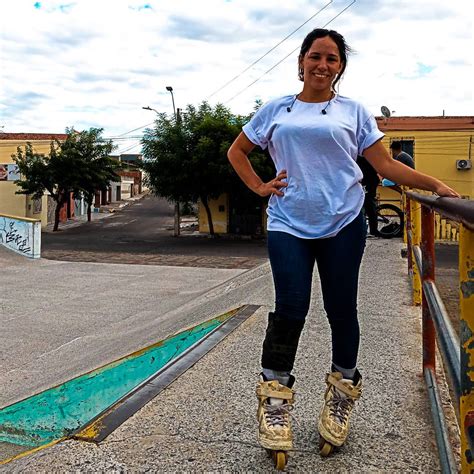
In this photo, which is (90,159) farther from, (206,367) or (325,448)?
(325,448)

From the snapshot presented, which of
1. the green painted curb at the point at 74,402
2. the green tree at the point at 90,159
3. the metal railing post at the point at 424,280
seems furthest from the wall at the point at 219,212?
the metal railing post at the point at 424,280

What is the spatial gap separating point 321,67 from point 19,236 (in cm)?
1741

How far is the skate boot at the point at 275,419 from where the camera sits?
82.4 inches

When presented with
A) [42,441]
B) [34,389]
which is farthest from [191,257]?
[42,441]

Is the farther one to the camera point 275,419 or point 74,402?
point 74,402

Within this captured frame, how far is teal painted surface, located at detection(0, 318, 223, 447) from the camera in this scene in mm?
3463

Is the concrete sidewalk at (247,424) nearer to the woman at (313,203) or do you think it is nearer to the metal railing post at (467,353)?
the woman at (313,203)

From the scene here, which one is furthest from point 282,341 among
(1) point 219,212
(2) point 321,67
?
(1) point 219,212

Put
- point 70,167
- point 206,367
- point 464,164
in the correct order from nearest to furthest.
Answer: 1. point 206,367
2. point 464,164
3. point 70,167

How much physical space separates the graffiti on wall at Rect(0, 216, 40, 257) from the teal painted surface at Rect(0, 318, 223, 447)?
45.5ft

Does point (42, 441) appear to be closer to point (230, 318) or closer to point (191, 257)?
point (230, 318)

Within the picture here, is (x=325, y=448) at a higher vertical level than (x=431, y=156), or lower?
lower

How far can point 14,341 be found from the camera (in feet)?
22.9

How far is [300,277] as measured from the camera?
211 centimetres
